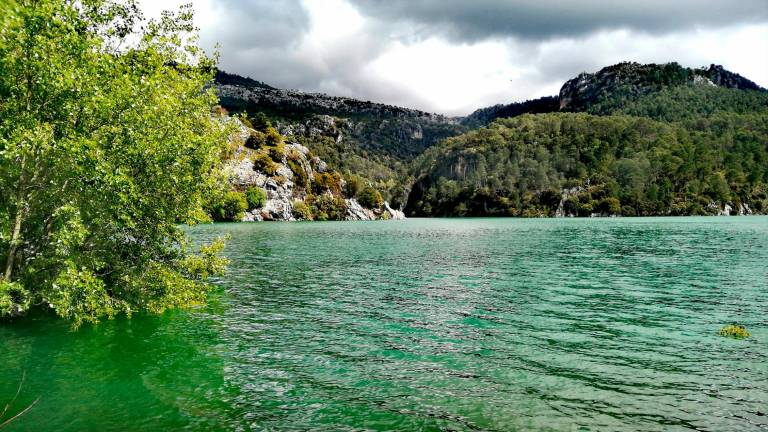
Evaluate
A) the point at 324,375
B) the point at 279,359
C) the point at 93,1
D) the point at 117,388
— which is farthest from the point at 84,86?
the point at 324,375

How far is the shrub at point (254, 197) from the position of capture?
194m

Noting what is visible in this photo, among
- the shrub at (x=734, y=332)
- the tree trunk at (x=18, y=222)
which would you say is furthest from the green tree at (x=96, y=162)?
the shrub at (x=734, y=332)

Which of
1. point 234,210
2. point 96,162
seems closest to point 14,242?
point 96,162

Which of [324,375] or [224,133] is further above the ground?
[224,133]

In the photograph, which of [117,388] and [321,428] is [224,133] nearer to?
[117,388]

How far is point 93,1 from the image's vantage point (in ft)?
81.7

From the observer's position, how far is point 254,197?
19400cm

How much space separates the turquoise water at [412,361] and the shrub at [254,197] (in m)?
161

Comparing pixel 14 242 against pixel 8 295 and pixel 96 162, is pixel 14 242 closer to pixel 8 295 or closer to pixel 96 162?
pixel 8 295

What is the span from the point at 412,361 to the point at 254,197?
182m

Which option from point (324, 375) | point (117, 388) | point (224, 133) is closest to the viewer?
point (117, 388)

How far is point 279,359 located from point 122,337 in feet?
29.8

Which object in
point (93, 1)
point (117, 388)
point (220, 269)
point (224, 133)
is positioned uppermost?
point (93, 1)

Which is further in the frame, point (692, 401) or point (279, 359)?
point (279, 359)
